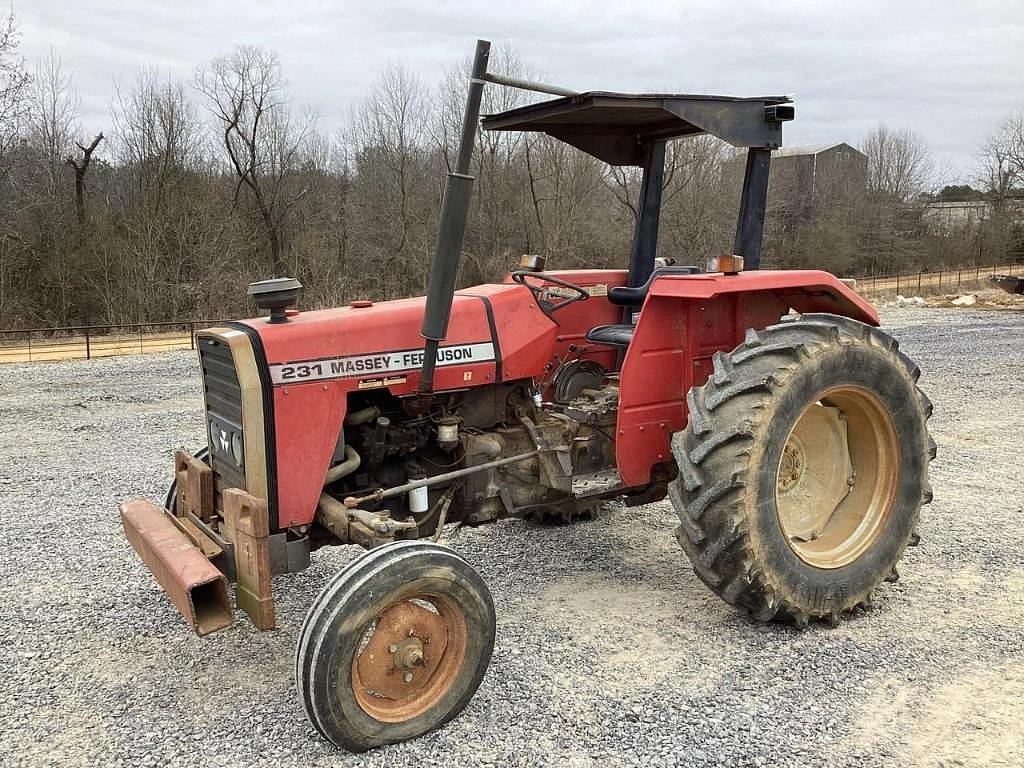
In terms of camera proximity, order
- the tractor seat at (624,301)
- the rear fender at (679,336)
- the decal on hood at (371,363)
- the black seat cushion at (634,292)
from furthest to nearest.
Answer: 1. the black seat cushion at (634,292)
2. the tractor seat at (624,301)
3. the rear fender at (679,336)
4. the decal on hood at (371,363)

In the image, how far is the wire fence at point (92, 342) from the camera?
1405cm

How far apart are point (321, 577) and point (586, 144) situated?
106 inches

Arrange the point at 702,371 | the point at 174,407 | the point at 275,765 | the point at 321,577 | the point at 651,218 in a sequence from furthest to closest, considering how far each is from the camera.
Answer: the point at 174,407 → the point at 651,218 → the point at 321,577 → the point at 702,371 → the point at 275,765

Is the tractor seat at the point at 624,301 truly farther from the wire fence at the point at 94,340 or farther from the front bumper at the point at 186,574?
the wire fence at the point at 94,340

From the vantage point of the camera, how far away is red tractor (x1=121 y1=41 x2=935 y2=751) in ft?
9.29

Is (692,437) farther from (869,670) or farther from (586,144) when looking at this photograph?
(586,144)

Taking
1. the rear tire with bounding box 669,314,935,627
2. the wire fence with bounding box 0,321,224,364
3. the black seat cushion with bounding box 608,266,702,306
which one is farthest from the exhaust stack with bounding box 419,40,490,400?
the wire fence with bounding box 0,321,224,364

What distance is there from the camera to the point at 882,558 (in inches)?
146

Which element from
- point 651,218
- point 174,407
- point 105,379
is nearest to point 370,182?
point 105,379

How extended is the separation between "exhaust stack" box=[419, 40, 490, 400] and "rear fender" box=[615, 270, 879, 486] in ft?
3.29

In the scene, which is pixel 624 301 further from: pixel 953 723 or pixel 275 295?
pixel 953 723

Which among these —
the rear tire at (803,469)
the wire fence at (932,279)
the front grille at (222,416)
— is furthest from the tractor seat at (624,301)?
the wire fence at (932,279)

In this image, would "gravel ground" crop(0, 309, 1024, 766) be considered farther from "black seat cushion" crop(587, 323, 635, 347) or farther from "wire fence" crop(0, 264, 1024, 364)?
"wire fence" crop(0, 264, 1024, 364)

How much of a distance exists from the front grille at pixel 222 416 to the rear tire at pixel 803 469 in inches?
70.4
